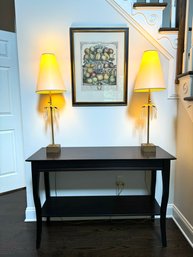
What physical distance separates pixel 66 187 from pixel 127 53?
1.45 meters

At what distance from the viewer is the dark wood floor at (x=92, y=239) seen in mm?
1540

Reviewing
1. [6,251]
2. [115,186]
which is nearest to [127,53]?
[115,186]

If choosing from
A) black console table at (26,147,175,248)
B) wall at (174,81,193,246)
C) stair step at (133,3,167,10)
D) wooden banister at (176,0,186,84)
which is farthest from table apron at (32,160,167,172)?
stair step at (133,3,167,10)

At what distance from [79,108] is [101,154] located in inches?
21.0

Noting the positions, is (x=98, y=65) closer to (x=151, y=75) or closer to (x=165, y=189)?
(x=151, y=75)

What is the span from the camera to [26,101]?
1.86m

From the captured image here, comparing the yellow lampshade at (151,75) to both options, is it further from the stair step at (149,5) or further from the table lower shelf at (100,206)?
the table lower shelf at (100,206)

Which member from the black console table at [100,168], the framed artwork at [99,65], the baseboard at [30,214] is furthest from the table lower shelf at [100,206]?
the framed artwork at [99,65]

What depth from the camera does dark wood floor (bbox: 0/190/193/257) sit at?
1.54m

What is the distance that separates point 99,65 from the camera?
1.84 meters

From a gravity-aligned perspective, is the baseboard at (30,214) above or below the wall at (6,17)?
below

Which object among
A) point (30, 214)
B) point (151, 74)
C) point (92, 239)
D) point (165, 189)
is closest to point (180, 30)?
point (151, 74)

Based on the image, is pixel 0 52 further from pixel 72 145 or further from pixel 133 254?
pixel 133 254

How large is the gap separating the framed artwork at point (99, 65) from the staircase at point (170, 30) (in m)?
0.18
